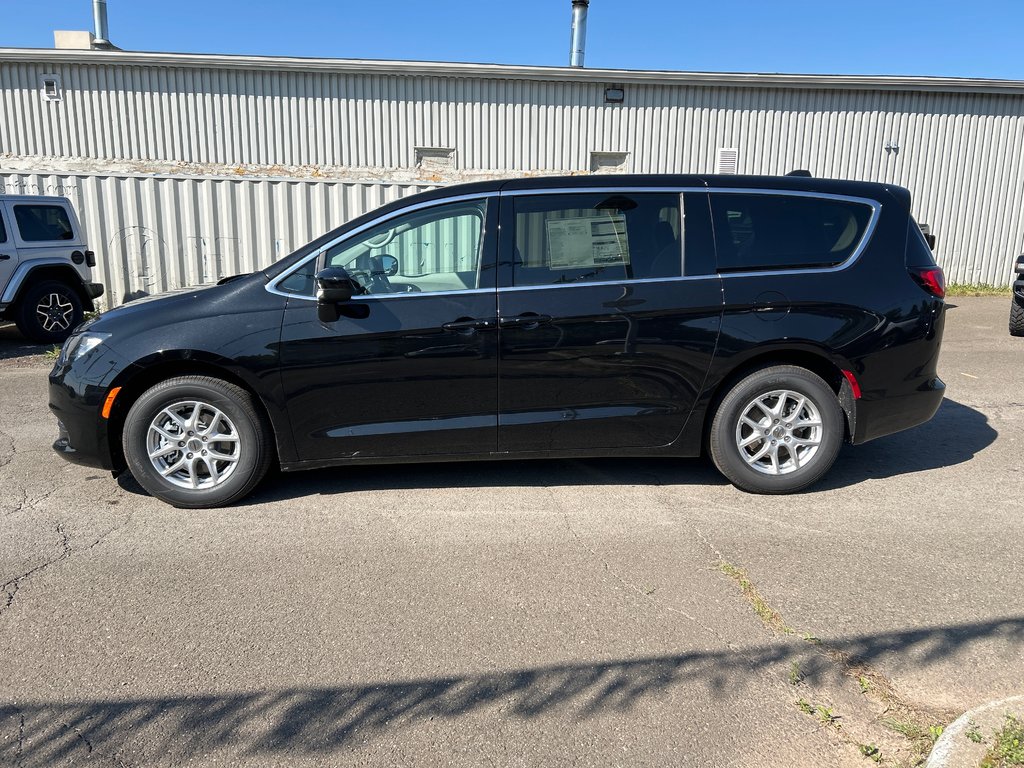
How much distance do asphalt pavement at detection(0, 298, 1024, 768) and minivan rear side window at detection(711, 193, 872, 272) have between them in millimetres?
1430

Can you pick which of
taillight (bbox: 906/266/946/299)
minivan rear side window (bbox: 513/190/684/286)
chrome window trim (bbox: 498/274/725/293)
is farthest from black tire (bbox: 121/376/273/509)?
taillight (bbox: 906/266/946/299)

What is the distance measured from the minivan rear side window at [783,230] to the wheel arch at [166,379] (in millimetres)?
2778

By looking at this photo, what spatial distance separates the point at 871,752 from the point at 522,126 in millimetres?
12449

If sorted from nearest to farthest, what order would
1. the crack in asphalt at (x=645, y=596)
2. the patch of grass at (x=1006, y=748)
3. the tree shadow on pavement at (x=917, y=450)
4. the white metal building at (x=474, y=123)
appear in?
the patch of grass at (x=1006, y=748), the crack in asphalt at (x=645, y=596), the tree shadow on pavement at (x=917, y=450), the white metal building at (x=474, y=123)

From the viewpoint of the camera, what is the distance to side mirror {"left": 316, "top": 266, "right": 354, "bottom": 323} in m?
4.16

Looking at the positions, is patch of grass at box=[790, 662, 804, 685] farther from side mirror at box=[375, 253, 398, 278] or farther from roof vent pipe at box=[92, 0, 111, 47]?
roof vent pipe at box=[92, 0, 111, 47]

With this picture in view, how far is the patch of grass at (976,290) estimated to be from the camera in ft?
46.5

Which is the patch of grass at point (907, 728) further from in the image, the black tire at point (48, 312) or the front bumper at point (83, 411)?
the black tire at point (48, 312)

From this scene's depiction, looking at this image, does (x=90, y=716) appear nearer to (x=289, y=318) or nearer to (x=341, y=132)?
(x=289, y=318)

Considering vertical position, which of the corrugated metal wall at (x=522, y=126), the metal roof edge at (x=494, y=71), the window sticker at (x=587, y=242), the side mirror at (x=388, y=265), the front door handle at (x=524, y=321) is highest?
the metal roof edge at (x=494, y=71)

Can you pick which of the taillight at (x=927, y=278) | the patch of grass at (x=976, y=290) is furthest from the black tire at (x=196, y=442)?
the patch of grass at (x=976, y=290)

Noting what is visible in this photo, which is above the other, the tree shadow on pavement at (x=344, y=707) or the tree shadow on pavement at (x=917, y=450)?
the tree shadow on pavement at (x=917, y=450)

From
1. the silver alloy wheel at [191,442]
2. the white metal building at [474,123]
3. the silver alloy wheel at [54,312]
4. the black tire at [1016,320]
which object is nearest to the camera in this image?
the silver alloy wheel at [191,442]

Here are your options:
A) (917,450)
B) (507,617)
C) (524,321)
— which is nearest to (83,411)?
(524,321)
